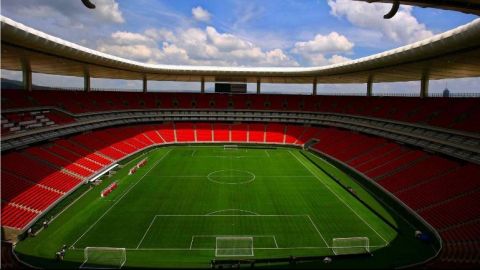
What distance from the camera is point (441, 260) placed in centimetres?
1844

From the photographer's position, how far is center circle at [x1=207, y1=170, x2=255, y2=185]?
35531 millimetres

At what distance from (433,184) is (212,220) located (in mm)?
17369

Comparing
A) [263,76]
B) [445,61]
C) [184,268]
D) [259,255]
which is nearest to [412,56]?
[445,61]

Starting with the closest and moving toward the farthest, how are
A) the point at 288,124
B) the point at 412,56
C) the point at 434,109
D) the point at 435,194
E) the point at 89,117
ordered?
the point at 435,194 < the point at 412,56 < the point at 434,109 < the point at 89,117 < the point at 288,124

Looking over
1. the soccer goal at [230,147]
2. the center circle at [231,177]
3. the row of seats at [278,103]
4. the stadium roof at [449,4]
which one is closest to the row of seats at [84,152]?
the soccer goal at [230,147]

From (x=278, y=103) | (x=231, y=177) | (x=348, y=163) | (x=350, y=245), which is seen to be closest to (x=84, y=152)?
(x=231, y=177)

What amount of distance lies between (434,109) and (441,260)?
2629cm

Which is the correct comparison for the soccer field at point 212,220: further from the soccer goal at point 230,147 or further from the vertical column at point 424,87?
the vertical column at point 424,87

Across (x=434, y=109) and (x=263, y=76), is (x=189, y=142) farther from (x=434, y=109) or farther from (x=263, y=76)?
(x=434, y=109)

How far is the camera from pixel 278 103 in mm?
66125

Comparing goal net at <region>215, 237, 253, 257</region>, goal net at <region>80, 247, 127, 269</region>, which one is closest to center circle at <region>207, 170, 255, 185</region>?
goal net at <region>215, 237, 253, 257</region>

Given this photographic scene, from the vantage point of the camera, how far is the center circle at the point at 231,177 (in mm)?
35531

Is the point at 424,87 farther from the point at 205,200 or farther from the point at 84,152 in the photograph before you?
the point at 84,152

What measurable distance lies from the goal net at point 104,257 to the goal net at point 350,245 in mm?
11667
